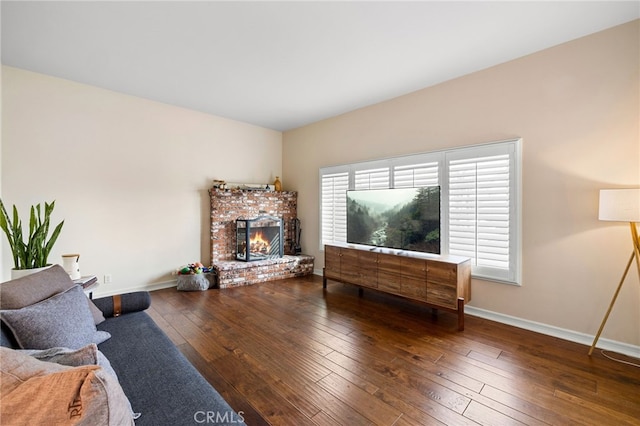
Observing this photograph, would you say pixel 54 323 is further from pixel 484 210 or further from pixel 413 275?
pixel 484 210

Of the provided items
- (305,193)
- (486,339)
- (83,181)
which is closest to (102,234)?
(83,181)

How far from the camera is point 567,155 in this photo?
275cm

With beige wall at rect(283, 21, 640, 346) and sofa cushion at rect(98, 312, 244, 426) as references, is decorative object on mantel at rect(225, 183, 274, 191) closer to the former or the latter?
A: beige wall at rect(283, 21, 640, 346)

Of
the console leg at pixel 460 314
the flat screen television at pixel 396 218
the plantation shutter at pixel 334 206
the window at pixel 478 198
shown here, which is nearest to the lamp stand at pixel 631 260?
the window at pixel 478 198

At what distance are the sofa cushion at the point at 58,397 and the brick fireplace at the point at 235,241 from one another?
3844 mm

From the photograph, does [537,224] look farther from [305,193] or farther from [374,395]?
[305,193]

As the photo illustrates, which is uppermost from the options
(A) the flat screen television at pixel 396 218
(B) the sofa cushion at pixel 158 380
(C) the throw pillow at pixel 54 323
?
(A) the flat screen television at pixel 396 218

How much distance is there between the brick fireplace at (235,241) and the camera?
4570 millimetres

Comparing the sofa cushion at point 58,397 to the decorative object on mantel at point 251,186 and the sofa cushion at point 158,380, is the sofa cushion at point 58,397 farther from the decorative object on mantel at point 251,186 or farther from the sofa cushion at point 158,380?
the decorative object on mantel at point 251,186

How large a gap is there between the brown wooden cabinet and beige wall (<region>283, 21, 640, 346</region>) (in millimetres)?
518

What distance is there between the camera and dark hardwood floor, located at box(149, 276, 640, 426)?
1788mm

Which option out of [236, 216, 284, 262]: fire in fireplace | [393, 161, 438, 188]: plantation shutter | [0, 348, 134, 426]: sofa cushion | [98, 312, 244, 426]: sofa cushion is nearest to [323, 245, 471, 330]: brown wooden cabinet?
[393, 161, 438, 188]: plantation shutter

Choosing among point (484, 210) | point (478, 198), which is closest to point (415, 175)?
point (478, 198)

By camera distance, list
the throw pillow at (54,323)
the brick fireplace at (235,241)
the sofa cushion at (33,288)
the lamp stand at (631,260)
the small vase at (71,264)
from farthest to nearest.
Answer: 1. the brick fireplace at (235,241)
2. the small vase at (71,264)
3. the lamp stand at (631,260)
4. the sofa cushion at (33,288)
5. the throw pillow at (54,323)
